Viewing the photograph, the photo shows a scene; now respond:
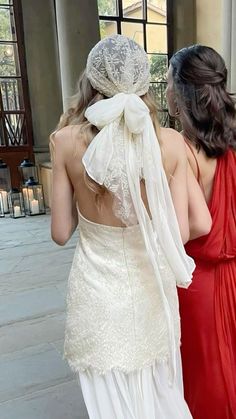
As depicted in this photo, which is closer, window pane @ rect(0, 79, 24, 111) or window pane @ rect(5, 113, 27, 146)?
window pane @ rect(0, 79, 24, 111)

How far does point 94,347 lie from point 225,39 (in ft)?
14.7

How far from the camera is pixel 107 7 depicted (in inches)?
276

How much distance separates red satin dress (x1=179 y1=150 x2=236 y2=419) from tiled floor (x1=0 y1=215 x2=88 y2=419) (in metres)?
0.58

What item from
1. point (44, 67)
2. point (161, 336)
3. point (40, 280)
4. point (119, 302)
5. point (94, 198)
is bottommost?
point (40, 280)

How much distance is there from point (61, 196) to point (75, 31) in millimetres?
4184

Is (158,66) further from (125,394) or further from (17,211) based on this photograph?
(125,394)

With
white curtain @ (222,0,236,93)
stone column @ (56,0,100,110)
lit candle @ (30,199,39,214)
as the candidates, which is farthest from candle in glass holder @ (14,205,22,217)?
white curtain @ (222,0,236,93)

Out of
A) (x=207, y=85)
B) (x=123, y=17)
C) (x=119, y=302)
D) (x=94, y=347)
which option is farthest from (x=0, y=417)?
(x=123, y=17)

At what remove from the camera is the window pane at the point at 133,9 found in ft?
23.5

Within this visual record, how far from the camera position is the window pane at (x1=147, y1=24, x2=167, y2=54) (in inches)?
292

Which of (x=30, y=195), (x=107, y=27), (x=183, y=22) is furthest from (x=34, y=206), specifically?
(x=183, y=22)

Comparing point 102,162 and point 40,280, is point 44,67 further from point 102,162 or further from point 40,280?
point 102,162

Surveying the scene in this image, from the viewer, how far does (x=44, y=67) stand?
20.0ft

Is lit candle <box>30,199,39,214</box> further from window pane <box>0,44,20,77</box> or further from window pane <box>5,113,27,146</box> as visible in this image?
window pane <box>0,44,20,77</box>
